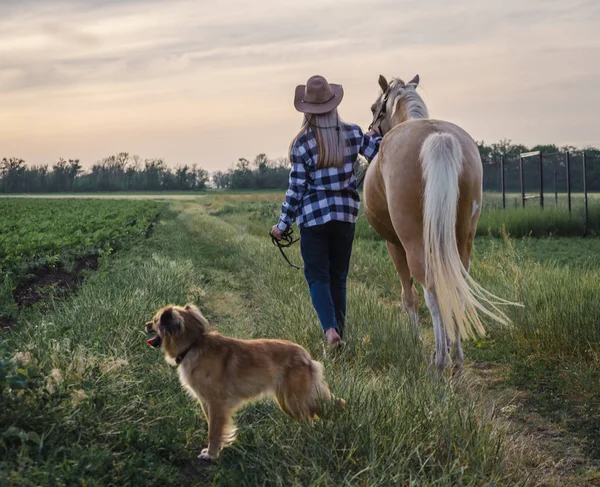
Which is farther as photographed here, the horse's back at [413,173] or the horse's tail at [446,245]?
the horse's back at [413,173]

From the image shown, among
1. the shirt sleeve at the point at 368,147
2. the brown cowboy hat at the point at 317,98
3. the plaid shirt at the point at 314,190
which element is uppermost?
the brown cowboy hat at the point at 317,98

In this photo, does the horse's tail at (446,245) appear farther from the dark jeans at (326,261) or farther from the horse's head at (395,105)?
the horse's head at (395,105)

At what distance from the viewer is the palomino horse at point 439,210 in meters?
5.01

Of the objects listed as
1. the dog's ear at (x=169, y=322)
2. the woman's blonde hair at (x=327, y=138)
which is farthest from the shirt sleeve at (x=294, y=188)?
the dog's ear at (x=169, y=322)

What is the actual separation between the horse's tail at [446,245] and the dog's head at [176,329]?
2050 mm

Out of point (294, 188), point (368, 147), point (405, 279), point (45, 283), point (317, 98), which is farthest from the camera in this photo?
point (45, 283)

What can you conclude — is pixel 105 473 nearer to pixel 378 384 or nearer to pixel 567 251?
pixel 378 384

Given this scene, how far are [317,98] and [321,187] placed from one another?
2.27 feet

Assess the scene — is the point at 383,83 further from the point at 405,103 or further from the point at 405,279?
the point at 405,279

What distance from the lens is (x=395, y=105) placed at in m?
6.75

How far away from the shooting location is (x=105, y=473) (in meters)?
3.08

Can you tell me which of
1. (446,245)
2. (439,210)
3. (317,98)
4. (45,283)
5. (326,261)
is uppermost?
(317,98)

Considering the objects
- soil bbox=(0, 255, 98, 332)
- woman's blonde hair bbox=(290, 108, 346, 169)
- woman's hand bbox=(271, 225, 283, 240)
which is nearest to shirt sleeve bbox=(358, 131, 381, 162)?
woman's blonde hair bbox=(290, 108, 346, 169)

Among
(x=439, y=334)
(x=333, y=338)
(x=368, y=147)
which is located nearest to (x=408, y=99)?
(x=368, y=147)
